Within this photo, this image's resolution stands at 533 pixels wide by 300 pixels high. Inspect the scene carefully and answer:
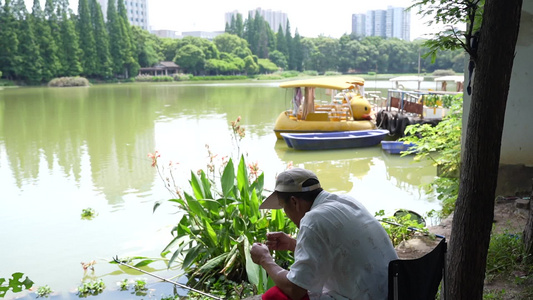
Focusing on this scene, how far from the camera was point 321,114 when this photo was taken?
1430cm

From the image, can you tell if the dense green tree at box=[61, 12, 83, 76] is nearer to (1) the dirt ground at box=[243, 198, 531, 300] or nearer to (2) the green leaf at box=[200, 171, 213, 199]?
(2) the green leaf at box=[200, 171, 213, 199]

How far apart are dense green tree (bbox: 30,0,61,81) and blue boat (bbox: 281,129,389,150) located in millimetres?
47754

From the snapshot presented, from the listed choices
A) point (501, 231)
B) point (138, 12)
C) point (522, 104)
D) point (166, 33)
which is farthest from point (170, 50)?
point (166, 33)

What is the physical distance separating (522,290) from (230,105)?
22876 millimetres

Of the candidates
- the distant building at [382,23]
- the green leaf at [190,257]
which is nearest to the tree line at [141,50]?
the green leaf at [190,257]

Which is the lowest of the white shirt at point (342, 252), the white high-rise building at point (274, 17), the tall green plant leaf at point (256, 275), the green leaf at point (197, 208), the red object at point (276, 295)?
the tall green plant leaf at point (256, 275)

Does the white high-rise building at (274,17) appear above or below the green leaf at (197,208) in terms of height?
above

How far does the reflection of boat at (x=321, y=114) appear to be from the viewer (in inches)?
536

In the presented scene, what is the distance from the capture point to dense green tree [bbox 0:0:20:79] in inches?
2074

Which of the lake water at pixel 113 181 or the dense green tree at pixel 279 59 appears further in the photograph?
the dense green tree at pixel 279 59

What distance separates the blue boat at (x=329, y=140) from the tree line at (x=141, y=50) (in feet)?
105

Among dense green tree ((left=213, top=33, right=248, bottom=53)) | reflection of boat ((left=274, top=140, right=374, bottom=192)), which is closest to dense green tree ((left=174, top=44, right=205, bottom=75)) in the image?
dense green tree ((left=213, top=33, right=248, bottom=53))

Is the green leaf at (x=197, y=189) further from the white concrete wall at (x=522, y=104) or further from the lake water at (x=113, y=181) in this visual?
the white concrete wall at (x=522, y=104)

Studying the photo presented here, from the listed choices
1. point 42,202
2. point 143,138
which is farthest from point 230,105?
point 42,202
